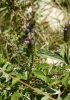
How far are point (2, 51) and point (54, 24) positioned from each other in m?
0.63

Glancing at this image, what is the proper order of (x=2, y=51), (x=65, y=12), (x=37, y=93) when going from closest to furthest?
(x=37, y=93) < (x=2, y=51) < (x=65, y=12)

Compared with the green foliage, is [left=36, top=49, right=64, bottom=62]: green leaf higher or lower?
higher

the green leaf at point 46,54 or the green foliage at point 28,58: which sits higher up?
the green leaf at point 46,54

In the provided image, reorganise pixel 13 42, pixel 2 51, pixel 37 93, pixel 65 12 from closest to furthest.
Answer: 1. pixel 37 93
2. pixel 2 51
3. pixel 13 42
4. pixel 65 12

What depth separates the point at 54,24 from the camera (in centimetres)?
237

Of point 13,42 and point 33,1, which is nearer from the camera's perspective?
point 13,42

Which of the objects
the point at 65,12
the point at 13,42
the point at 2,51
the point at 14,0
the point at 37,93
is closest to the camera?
the point at 37,93

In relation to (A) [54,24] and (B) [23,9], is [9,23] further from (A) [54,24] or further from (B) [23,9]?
(A) [54,24]

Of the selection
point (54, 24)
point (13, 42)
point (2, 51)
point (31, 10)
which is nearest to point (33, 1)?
point (31, 10)

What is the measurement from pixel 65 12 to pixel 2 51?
77cm

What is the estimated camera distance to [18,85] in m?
1.27

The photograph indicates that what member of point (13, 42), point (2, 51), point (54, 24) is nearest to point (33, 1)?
point (54, 24)

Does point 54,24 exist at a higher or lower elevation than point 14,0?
lower

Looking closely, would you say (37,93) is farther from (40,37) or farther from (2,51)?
(40,37)
